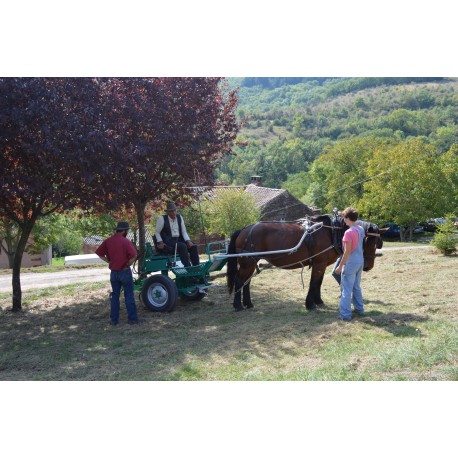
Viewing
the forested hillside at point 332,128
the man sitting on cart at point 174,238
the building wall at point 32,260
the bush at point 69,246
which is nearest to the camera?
the man sitting on cart at point 174,238

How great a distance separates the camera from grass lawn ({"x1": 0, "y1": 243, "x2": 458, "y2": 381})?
5.86m

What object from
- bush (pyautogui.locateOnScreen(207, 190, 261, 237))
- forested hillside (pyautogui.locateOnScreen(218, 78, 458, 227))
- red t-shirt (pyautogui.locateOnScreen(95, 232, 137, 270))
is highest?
forested hillside (pyautogui.locateOnScreen(218, 78, 458, 227))

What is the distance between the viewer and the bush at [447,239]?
14625mm

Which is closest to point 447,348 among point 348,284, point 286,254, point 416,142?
point 348,284

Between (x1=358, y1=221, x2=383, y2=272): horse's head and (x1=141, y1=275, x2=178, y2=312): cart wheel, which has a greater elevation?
(x1=358, y1=221, x2=383, y2=272): horse's head

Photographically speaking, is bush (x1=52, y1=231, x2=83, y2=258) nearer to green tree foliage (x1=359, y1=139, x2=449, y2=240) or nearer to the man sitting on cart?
green tree foliage (x1=359, y1=139, x2=449, y2=240)

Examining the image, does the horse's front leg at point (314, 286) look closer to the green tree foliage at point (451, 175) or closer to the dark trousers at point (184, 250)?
the dark trousers at point (184, 250)

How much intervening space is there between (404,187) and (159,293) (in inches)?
453

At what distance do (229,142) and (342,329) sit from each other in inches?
215

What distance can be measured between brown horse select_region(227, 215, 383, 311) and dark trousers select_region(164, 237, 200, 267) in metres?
0.66

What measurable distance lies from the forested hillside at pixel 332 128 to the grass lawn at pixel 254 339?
13.2ft

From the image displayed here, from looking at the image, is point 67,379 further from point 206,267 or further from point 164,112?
point 164,112

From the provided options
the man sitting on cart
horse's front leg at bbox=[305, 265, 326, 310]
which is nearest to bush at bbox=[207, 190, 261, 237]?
the man sitting on cart

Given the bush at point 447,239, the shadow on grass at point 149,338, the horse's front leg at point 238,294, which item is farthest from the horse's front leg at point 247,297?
the bush at point 447,239
